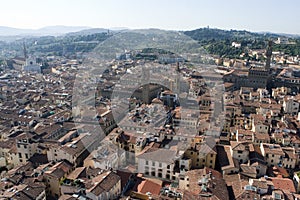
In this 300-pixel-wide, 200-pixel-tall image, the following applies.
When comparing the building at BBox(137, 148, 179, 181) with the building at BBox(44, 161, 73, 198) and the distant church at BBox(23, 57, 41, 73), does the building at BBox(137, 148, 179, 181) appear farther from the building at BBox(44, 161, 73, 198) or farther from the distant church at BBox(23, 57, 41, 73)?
the distant church at BBox(23, 57, 41, 73)

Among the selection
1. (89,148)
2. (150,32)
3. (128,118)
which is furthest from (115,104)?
(150,32)

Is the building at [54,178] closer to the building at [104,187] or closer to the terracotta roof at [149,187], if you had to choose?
the building at [104,187]

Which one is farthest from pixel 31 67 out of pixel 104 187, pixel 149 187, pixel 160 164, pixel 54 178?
pixel 104 187

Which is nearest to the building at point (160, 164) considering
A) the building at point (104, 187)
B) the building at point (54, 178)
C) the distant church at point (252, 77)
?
the building at point (104, 187)

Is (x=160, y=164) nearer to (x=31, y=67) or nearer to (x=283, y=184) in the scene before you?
(x=283, y=184)

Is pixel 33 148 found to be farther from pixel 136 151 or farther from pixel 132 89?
pixel 132 89

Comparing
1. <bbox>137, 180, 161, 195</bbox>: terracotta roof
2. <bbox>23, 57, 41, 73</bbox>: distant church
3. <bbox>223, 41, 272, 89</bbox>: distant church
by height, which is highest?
<bbox>223, 41, 272, 89</bbox>: distant church

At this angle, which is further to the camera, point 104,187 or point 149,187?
point 149,187

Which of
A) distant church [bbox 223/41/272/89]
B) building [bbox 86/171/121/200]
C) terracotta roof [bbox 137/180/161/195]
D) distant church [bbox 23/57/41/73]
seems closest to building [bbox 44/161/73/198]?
building [bbox 86/171/121/200]
